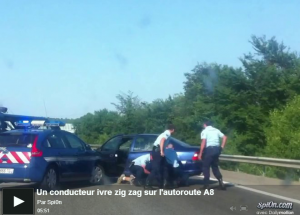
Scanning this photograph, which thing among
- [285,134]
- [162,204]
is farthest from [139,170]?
[285,134]

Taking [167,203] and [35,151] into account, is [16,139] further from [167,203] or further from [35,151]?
[167,203]

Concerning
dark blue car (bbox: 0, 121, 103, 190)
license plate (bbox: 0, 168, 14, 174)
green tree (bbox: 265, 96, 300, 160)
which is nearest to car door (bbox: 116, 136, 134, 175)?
dark blue car (bbox: 0, 121, 103, 190)

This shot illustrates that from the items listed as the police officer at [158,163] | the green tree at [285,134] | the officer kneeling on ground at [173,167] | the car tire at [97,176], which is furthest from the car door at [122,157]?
the green tree at [285,134]

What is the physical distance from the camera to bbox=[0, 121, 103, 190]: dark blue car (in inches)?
525

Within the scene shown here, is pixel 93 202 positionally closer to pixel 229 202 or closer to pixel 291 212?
pixel 229 202

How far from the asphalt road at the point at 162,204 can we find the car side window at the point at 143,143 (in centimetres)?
266

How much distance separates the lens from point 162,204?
11648 mm

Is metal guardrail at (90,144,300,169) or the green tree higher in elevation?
the green tree

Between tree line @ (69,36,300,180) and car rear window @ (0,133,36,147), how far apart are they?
813 inches

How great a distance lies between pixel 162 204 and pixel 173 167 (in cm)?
299

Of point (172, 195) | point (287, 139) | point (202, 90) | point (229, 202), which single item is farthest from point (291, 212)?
point (202, 90)

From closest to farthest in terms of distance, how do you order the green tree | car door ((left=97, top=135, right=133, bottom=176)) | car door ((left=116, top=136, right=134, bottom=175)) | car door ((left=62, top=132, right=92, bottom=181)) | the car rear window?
the car rear window < car door ((left=62, top=132, right=92, bottom=181)) < car door ((left=97, top=135, right=133, bottom=176)) < car door ((left=116, top=136, right=134, bottom=175)) < the green tree

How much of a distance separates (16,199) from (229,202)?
4218 millimetres
